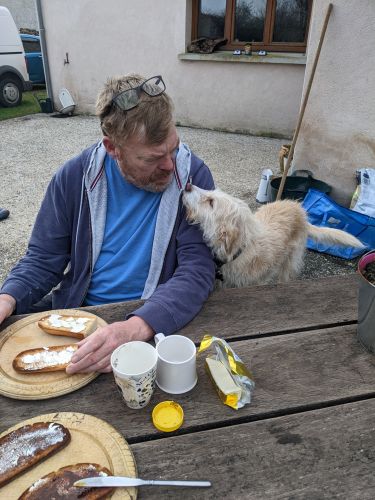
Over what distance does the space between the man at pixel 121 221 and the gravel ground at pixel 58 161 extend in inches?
79.4

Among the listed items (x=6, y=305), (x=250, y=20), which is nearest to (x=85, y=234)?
(x=6, y=305)

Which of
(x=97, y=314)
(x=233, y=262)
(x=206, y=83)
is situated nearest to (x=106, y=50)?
(x=206, y=83)

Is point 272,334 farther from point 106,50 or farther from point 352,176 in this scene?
point 106,50

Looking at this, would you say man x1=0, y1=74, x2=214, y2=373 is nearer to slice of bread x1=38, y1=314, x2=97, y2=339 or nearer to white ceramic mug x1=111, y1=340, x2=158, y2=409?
slice of bread x1=38, y1=314, x2=97, y2=339

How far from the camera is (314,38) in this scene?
409 cm

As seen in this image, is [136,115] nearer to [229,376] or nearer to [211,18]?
[229,376]

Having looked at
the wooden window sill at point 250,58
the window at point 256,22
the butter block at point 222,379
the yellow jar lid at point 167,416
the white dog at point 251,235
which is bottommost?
the white dog at point 251,235

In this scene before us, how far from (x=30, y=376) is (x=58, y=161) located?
6.12 meters

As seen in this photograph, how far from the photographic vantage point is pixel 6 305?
1.43m

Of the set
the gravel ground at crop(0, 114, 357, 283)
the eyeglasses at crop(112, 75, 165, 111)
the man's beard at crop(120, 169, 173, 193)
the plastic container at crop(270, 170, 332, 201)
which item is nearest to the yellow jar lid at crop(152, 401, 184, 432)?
the man's beard at crop(120, 169, 173, 193)

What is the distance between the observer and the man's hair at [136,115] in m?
1.53

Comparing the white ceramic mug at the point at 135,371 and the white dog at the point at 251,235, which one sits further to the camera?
the white dog at the point at 251,235

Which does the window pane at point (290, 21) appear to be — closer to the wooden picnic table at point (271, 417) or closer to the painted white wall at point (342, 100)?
the painted white wall at point (342, 100)

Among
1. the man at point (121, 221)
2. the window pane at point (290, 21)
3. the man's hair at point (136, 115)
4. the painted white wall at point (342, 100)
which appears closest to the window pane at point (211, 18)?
the window pane at point (290, 21)
